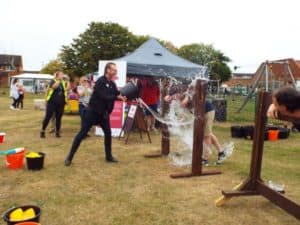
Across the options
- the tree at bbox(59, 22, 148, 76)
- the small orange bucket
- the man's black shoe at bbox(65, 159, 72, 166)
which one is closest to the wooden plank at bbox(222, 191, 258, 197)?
the man's black shoe at bbox(65, 159, 72, 166)

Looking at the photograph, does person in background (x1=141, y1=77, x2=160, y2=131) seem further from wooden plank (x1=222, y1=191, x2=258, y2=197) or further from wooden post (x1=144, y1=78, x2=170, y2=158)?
wooden plank (x1=222, y1=191, x2=258, y2=197)

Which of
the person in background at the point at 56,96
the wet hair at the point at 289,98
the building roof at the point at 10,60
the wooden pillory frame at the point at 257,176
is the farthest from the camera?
the building roof at the point at 10,60

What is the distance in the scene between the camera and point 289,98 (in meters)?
3.44

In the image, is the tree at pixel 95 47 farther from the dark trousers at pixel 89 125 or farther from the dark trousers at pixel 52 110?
the dark trousers at pixel 89 125

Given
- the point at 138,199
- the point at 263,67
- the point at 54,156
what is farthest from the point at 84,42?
the point at 138,199

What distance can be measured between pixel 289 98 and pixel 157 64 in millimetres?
8150

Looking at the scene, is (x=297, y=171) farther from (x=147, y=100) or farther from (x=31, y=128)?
(x=31, y=128)

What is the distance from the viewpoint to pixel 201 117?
6.11m

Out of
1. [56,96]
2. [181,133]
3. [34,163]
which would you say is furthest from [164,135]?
[56,96]

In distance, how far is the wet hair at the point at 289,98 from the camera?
3.41 meters

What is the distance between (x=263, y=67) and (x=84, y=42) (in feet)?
106

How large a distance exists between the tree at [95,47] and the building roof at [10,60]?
38.5 meters

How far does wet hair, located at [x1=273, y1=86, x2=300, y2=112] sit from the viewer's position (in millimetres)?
3406

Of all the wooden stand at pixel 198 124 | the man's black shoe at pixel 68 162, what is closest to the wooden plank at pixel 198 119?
the wooden stand at pixel 198 124
